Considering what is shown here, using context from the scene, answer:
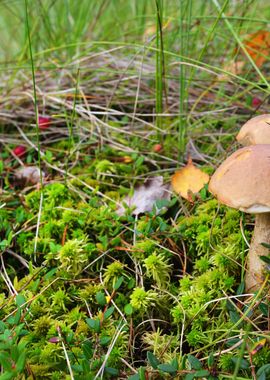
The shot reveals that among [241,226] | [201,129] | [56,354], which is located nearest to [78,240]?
[56,354]

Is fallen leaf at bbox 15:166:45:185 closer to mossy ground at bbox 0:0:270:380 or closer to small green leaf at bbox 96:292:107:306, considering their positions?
mossy ground at bbox 0:0:270:380

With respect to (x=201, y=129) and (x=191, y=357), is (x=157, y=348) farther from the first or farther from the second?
(x=201, y=129)

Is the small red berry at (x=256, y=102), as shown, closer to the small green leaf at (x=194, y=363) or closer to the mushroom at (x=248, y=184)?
the mushroom at (x=248, y=184)

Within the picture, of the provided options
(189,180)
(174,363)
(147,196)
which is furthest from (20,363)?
(189,180)

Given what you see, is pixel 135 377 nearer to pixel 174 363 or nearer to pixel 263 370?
pixel 174 363

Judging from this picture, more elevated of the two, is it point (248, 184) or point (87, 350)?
point (248, 184)

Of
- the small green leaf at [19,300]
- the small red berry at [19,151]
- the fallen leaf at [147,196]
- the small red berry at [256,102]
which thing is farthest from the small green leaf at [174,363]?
the small red berry at [256,102]
